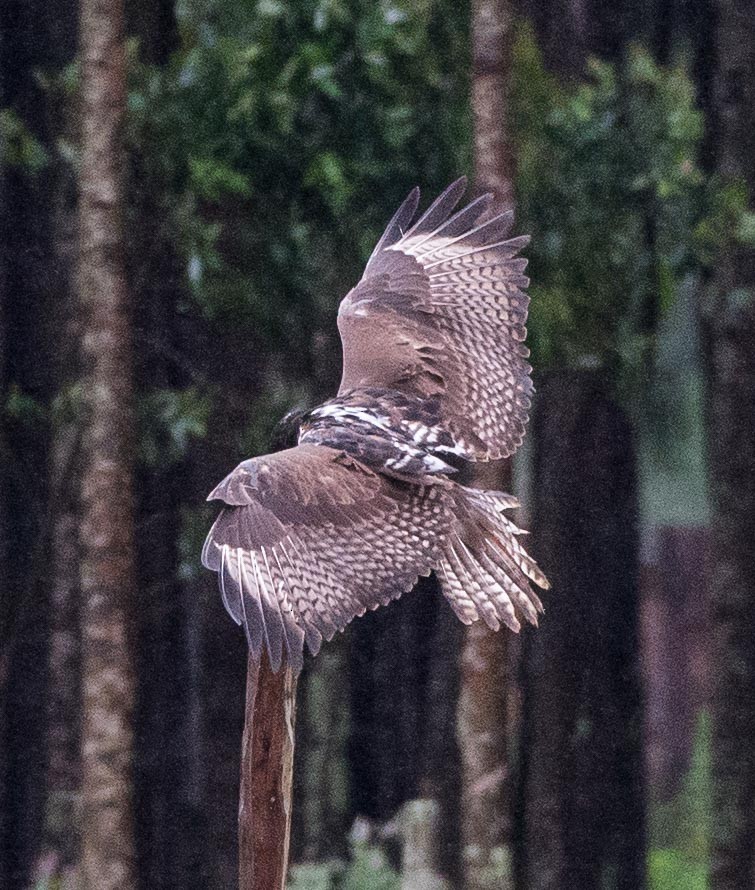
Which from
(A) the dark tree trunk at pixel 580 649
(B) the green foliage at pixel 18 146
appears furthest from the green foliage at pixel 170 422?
(A) the dark tree trunk at pixel 580 649

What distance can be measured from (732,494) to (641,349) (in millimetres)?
586

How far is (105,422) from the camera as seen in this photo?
4.70 m

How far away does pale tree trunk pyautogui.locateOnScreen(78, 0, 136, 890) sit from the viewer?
4.67 m

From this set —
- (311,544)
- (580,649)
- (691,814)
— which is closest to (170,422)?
(580,649)

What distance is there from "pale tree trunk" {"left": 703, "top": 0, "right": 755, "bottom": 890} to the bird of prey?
5.07 ft

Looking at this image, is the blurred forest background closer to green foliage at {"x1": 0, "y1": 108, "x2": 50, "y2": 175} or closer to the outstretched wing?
green foliage at {"x1": 0, "y1": 108, "x2": 50, "y2": 175}

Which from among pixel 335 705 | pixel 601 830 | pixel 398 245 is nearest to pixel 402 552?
pixel 398 245

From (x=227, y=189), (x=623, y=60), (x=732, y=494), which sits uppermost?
(x=623, y=60)

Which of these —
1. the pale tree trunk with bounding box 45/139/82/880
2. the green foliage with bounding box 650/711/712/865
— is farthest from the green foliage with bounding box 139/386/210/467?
the green foliage with bounding box 650/711/712/865

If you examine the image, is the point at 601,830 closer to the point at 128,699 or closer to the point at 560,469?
the point at 560,469

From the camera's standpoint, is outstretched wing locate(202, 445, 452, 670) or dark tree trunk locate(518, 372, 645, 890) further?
dark tree trunk locate(518, 372, 645, 890)

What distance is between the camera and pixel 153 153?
4695 mm

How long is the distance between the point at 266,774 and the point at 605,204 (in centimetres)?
251

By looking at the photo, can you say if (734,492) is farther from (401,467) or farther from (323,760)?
(401,467)
